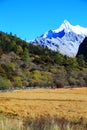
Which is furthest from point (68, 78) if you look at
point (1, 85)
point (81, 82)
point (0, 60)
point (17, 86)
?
point (1, 85)

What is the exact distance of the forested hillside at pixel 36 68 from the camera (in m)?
106

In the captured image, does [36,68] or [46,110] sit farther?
[36,68]

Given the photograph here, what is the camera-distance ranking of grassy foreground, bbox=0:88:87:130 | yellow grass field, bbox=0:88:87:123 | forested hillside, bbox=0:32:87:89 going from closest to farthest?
grassy foreground, bbox=0:88:87:130
yellow grass field, bbox=0:88:87:123
forested hillside, bbox=0:32:87:89

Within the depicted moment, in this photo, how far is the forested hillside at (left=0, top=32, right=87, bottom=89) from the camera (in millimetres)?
106375

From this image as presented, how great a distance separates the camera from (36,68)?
12700cm

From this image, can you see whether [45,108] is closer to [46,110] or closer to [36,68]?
[46,110]

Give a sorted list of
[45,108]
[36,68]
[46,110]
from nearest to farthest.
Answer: [46,110], [45,108], [36,68]

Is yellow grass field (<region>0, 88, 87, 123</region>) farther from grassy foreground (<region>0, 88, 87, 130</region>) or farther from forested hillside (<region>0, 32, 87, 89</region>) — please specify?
forested hillside (<region>0, 32, 87, 89</region>)

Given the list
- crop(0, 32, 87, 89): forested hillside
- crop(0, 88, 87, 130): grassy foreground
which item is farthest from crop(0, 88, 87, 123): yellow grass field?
crop(0, 32, 87, 89): forested hillside

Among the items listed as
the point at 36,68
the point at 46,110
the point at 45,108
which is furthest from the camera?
the point at 36,68

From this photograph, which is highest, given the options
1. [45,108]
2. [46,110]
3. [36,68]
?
[36,68]

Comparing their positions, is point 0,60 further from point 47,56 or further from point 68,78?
point 47,56

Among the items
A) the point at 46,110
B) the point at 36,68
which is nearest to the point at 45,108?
the point at 46,110

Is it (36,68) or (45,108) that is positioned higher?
(36,68)
